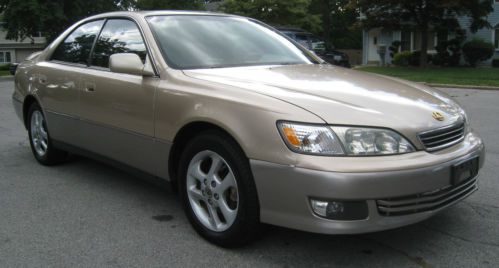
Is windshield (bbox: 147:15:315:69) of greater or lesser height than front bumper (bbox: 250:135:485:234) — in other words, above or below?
above

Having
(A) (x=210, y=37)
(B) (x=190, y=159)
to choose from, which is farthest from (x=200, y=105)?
(A) (x=210, y=37)

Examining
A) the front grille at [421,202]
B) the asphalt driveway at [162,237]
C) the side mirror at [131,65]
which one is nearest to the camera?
the front grille at [421,202]

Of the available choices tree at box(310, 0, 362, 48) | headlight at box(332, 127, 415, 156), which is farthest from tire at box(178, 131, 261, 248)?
tree at box(310, 0, 362, 48)

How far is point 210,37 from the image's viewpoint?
4199 millimetres

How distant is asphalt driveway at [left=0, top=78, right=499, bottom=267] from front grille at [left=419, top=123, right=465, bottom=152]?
67 cm

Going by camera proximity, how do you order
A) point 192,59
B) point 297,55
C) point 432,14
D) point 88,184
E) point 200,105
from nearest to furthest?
1. point 200,105
2. point 192,59
3. point 297,55
4. point 88,184
5. point 432,14

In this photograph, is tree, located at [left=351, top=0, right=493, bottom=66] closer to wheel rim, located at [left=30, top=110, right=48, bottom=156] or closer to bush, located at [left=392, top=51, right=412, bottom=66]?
bush, located at [left=392, top=51, right=412, bottom=66]

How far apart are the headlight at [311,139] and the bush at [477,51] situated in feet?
83.1

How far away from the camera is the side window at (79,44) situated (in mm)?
4852

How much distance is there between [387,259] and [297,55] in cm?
204

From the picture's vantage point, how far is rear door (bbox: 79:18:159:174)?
12.7 feet

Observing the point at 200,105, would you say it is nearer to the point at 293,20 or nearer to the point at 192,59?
the point at 192,59

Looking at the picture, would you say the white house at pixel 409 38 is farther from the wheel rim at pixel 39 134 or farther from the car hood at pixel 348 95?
the car hood at pixel 348 95

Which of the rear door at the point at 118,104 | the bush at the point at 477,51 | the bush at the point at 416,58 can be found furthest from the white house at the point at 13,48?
the rear door at the point at 118,104
